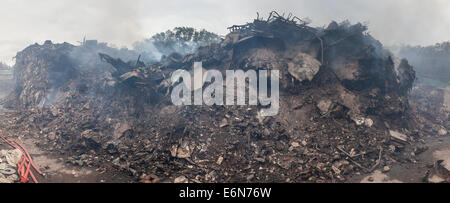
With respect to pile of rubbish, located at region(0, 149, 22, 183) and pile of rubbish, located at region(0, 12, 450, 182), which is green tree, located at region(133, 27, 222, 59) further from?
pile of rubbish, located at region(0, 149, 22, 183)

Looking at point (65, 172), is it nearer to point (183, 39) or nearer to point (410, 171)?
point (410, 171)

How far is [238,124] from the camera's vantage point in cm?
765

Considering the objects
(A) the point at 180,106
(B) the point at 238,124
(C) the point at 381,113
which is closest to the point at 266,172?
(B) the point at 238,124

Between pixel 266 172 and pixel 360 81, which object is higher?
pixel 360 81

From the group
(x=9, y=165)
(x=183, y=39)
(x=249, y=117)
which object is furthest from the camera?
(x=183, y=39)

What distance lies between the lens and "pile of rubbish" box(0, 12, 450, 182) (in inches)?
243

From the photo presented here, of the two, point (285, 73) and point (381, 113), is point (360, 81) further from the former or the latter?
point (285, 73)

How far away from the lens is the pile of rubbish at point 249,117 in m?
6.17

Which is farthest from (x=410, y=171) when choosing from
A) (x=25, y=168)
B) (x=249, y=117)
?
(x=25, y=168)

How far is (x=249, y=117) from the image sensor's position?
7973mm

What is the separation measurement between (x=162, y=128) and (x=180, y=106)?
4.93 ft

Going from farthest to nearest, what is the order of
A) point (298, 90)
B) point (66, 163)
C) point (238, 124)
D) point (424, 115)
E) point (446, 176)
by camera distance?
point (424, 115), point (298, 90), point (238, 124), point (66, 163), point (446, 176)

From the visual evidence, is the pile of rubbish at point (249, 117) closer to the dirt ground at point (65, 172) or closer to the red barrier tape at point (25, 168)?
the dirt ground at point (65, 172)
